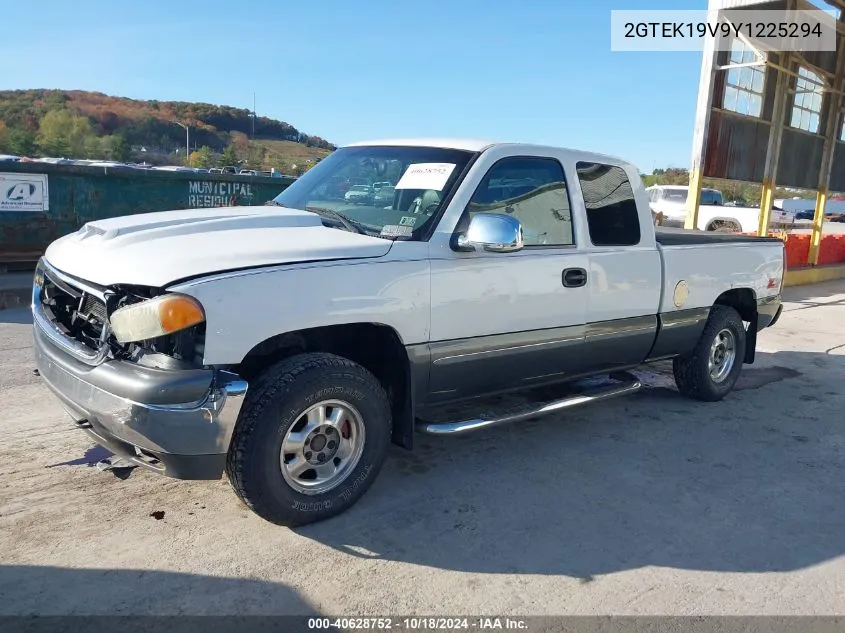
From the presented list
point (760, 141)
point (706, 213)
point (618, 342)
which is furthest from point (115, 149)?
point (618, 342)

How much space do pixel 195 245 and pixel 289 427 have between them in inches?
37.6

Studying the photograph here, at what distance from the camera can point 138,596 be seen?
2.79 metres

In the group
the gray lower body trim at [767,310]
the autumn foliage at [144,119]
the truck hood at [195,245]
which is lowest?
the gray lower body trim at [767,310]

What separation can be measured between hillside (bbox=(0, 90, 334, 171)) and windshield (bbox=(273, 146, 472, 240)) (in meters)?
57.4

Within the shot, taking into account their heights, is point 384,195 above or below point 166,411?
above

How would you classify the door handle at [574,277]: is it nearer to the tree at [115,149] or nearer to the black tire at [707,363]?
the black tire at [707,363]

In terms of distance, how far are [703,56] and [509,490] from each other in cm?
1060

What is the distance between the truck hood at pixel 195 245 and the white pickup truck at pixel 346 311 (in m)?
0.01

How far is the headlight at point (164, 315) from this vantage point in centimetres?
286

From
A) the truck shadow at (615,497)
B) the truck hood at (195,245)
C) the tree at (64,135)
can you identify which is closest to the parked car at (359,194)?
the truck hood at (195,245)

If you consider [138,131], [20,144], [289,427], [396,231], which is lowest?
[289,427]

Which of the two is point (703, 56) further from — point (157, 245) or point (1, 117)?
point (1, 117)

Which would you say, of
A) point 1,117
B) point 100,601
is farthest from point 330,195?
point 1,117

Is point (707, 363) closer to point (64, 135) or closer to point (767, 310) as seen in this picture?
point (767, 310)
